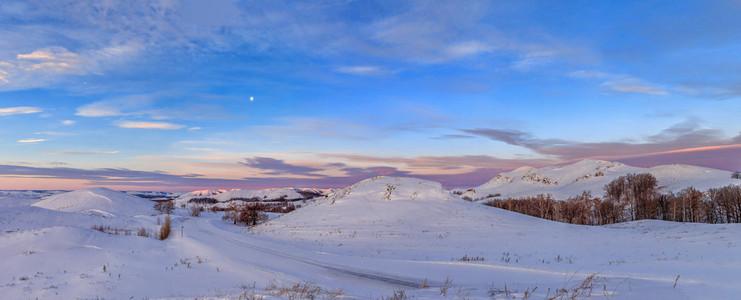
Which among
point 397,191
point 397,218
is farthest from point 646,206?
point 397,218

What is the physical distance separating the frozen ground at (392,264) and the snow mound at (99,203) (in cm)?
7549

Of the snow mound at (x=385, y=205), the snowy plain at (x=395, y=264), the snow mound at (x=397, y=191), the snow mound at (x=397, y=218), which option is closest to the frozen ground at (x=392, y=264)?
the snowy plain at (x=395, y=264)

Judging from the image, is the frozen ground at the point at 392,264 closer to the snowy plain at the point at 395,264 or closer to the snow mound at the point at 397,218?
the snowy plain at the point at 395,264

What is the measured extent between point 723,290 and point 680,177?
13643 cm

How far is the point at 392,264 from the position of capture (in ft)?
49.1

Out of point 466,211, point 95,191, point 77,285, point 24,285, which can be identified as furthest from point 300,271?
point 95,191

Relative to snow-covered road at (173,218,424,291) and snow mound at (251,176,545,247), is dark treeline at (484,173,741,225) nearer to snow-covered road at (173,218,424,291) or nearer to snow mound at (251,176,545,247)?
snow mound at (251,176,545,247)

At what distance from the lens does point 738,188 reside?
2450 inches

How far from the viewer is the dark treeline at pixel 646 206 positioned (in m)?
60.5

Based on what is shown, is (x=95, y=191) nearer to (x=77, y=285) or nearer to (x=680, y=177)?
(x=77, y=285)

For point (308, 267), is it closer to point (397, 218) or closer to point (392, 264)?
point (392, 264)

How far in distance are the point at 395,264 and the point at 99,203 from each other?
9811cm

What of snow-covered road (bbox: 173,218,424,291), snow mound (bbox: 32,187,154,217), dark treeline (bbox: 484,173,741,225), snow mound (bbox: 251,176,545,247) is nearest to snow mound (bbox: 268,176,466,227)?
snow mound (bbox: 251,176,545,247)

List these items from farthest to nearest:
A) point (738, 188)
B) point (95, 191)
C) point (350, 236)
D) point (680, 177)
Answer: point (680, 177), point (95, 191), point (738, 188), point (350, 236)
